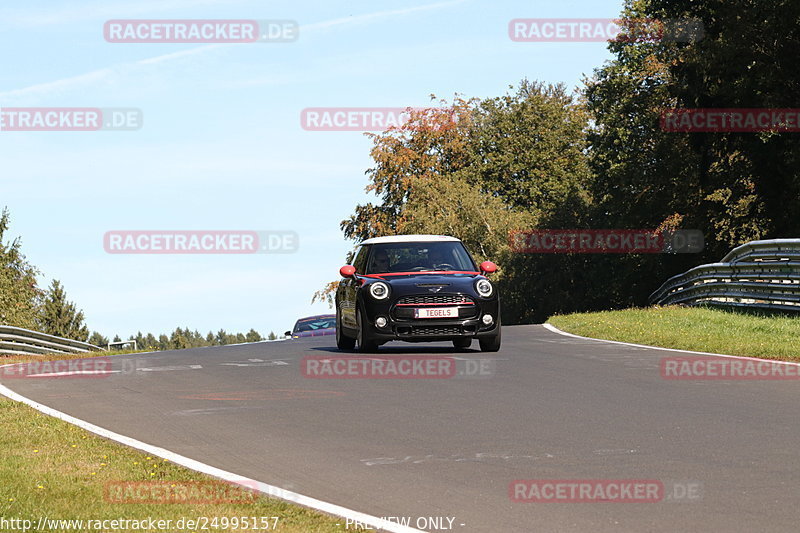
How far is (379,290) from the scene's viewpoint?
1878 cm

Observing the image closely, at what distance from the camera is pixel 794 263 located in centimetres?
2336

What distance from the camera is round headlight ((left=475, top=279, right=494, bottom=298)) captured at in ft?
61.4

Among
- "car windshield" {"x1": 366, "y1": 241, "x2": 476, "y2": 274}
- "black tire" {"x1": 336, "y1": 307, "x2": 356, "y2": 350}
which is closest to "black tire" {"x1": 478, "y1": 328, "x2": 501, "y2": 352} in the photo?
"car windshield" {"x1": 366, "y1": 241, "x2": 476, "y2": 274}

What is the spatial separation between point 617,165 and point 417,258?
35599mm

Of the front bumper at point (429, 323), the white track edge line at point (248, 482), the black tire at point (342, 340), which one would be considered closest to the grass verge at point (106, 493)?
the white track edge line at point (248, 482)

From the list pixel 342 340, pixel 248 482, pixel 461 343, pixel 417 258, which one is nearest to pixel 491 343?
pixel 461 343

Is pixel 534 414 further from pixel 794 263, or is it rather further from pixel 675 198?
pixel 675 198

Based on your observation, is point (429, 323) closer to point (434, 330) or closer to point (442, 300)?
point (434, 330)

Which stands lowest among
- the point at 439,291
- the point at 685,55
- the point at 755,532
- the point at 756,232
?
the point at 755,532

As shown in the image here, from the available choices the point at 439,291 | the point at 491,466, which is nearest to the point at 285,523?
the point at 491,466

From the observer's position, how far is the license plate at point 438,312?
18.5 meters

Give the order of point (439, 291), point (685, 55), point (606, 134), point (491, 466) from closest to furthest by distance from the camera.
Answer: point (491, 466)
point (439, 291)
point (685, 55)
point (606, 134)

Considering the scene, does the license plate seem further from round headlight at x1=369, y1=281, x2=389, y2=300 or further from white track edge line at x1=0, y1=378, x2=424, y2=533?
white track edge line at x1=0, y1=378, x2=424, y2=533

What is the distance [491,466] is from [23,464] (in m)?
3.33
